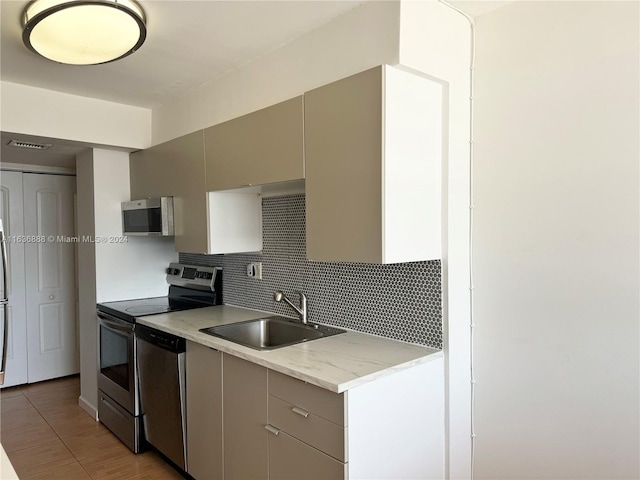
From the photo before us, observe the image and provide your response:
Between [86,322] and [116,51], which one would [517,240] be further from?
[86,322]

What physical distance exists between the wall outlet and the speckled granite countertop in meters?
0.53

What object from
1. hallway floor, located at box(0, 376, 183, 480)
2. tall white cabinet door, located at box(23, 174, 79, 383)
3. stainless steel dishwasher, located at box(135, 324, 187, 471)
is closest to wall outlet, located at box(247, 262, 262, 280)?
stainless steel dishwasher, located at box(135, 324, 187, 471)

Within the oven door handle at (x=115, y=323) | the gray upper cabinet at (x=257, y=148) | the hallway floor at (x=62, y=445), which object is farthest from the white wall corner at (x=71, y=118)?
the hallway floor at (x=62, y=445)

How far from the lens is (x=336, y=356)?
190 cm

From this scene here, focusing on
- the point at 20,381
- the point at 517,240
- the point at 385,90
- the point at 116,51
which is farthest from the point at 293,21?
Answer: the point at 20,381

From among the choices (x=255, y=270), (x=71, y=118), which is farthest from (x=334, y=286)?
(x=71, y=118)

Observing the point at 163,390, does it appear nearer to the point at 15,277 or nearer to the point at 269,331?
the point at 269,331

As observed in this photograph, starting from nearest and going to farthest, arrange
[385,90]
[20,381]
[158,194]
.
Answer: [385,90] → [158,194] → [20,381]

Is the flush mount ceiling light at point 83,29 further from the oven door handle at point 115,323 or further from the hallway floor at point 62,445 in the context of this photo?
the hallway floor at point 62,445

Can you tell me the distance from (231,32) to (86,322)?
8.43ft

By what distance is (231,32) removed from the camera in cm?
210

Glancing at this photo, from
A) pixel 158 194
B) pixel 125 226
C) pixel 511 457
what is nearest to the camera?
pixel 511 457

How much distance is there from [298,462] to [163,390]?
116 cm

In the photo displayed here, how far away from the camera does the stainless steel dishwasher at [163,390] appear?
2.46 meters
